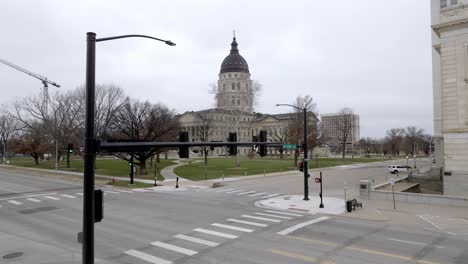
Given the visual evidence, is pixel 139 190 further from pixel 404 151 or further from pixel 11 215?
pixel 404 151

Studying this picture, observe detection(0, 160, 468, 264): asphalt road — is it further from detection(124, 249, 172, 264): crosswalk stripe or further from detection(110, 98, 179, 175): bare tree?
detection(110, 98, 179, 175): bare tree

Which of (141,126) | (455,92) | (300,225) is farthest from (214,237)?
(141,126)

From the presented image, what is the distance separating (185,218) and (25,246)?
761 cm

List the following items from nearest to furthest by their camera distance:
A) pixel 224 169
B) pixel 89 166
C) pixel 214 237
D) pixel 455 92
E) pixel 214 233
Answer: pixel 89 166 < pixel 214 237 < pixel 214 233 < pixel 455 92 < pixel 224 169

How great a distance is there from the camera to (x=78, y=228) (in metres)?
15.8

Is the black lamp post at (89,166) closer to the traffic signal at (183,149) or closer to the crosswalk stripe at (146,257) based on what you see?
the traffic signal at (183,149)

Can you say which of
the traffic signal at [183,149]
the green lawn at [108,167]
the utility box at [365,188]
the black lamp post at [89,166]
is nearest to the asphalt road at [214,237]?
the traffic signal at [183,149]

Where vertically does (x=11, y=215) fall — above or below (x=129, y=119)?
below

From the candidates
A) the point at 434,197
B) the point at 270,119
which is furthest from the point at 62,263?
the point at 270,119

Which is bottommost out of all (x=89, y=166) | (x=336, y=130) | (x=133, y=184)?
(x=133, y=184)

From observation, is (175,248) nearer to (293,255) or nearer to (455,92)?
(293,255)

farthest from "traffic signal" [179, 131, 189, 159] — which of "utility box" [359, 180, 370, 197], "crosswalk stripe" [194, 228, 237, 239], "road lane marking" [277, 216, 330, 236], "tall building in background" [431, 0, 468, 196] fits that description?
"tall building in background" [431, 0, 468, 196]

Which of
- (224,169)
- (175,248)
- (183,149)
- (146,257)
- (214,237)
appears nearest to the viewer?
(183,149)

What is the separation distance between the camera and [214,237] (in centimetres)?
1393
